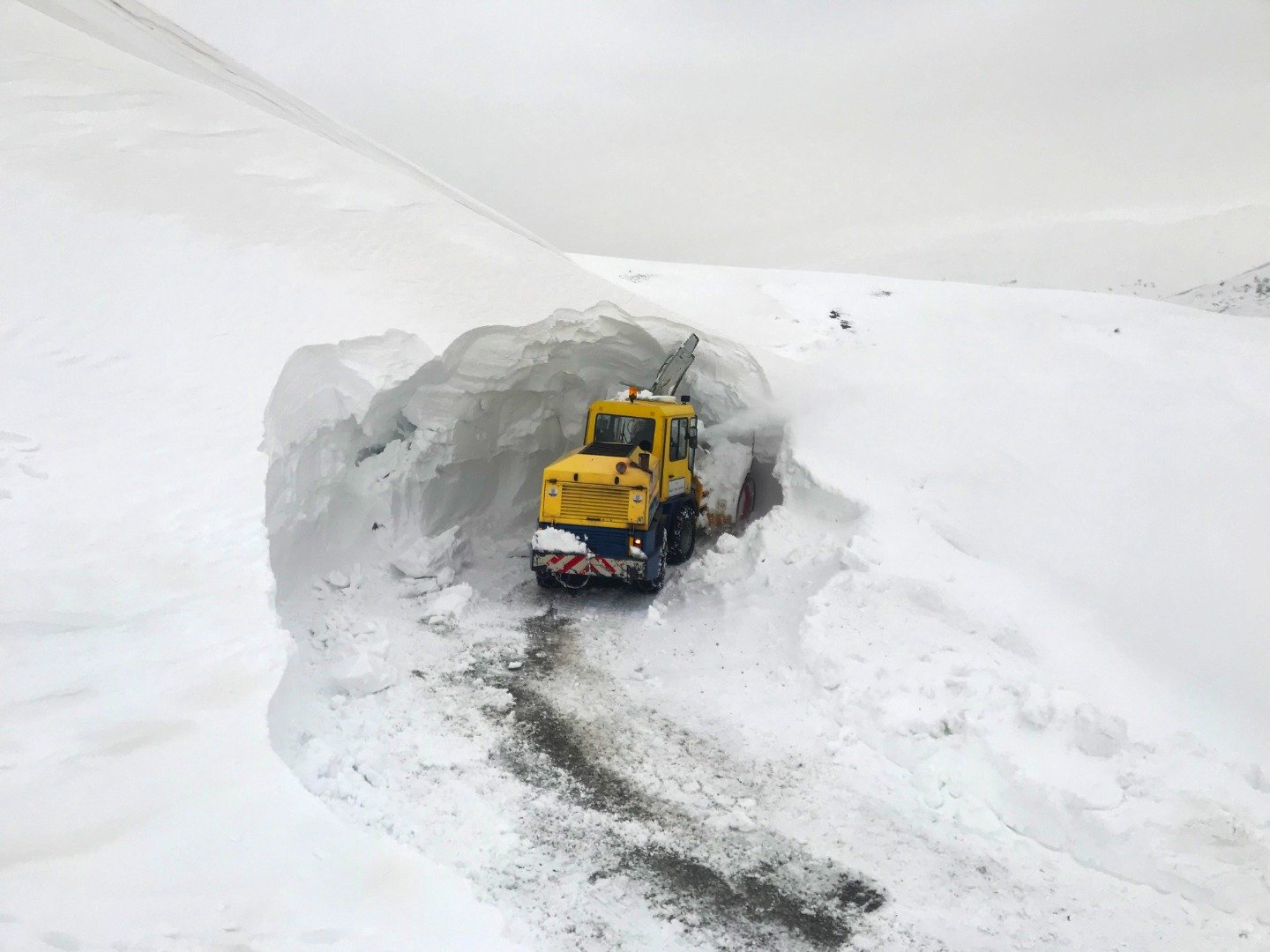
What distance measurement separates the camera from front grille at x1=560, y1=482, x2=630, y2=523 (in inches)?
393

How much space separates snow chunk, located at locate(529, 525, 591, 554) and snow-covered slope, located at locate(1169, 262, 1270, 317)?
1626 centimetres

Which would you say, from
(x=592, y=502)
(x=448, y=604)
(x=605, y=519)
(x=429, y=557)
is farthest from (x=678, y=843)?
(x=429, y=557)

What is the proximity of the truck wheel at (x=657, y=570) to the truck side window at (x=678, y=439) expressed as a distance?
1275 mm

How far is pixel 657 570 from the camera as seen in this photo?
10.5 meters

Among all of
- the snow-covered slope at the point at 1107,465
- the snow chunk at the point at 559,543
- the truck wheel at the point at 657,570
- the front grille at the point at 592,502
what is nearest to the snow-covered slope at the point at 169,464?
the front grille at the point at 592,502

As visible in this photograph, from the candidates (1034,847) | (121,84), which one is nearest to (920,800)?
(1034,847)

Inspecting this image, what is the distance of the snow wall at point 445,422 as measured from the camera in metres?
9.13

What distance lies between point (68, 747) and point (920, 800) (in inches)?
210

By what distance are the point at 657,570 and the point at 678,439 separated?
82.6 inches

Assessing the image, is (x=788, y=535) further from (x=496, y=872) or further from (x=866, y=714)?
(x=496, y=872)

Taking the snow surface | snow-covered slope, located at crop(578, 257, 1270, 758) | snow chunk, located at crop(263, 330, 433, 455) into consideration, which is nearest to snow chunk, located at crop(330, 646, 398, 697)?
the snow surface

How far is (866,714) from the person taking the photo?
7055mm

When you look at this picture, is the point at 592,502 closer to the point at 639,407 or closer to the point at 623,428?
the point at 623,428

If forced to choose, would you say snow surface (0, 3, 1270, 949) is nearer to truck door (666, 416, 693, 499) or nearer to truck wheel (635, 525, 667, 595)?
truck wheel (635, 525, 667, 595)
